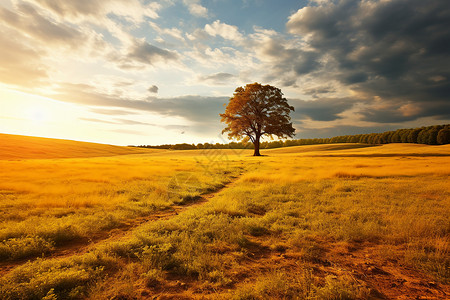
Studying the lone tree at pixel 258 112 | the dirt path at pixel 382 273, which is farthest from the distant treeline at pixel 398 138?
the dirt path at pixel 382 273

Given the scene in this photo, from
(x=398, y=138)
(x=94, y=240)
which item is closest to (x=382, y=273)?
(x=94, y=240)

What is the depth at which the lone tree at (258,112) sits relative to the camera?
1596 inches

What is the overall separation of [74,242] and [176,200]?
5.01 m

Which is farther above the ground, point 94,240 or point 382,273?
point 382,273

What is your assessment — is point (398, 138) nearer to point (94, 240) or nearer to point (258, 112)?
point (258, 112)

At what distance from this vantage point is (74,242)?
584 centimetres

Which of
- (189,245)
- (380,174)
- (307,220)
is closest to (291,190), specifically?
(307,220)

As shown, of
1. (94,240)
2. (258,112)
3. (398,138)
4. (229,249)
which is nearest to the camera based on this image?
(229,249)

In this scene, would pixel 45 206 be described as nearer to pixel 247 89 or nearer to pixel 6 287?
pixel 6 287

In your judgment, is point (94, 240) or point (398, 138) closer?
point (94, 240)

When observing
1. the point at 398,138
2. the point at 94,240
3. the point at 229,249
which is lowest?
the point at 94,240

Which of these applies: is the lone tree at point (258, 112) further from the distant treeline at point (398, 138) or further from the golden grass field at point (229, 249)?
the golden grass field at point (229, 249)

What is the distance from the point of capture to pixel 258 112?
4181 centimetres

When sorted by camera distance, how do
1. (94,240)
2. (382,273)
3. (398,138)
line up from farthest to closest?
(398,138), (94,240), (382,273)
